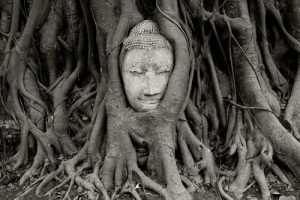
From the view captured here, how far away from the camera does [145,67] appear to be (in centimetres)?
344

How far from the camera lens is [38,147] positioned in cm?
399

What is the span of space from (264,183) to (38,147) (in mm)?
2370

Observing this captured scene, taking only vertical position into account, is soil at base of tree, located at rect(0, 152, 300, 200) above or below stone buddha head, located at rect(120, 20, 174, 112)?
below

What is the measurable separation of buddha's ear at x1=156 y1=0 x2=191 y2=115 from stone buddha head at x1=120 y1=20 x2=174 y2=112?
3.1 inches

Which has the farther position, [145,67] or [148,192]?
[145,67]

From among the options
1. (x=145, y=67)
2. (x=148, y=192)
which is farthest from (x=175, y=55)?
(x=148, y=192)

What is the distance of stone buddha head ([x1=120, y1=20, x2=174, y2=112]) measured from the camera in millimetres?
3430

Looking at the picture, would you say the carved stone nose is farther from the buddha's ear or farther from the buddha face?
the buddha's ear

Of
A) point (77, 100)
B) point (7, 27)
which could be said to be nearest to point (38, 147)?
point (77, 100)

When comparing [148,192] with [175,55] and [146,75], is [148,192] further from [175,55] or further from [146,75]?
[175,55]

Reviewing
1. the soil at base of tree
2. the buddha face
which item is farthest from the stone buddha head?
the soil at base of tree

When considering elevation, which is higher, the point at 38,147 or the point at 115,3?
the point at 115,3

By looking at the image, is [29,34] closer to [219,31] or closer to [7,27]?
[7,27]

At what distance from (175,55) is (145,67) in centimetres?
31
